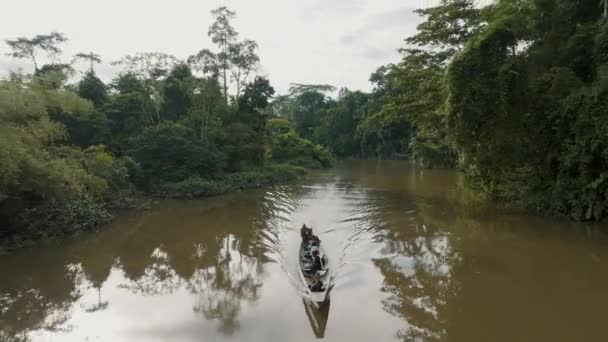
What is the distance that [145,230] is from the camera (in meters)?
14.9

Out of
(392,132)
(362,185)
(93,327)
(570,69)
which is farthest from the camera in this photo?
(392,132)

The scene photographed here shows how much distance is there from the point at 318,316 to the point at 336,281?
192cm

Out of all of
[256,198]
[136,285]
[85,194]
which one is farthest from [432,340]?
[256,198]

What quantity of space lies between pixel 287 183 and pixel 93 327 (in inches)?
847

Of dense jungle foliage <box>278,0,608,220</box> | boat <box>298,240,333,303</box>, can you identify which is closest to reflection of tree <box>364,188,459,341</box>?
boat <box>298,240,333,303</box>

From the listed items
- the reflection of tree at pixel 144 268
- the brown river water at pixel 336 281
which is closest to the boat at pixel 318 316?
the brown river water at pixel 336 281

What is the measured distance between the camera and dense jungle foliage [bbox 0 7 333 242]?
39.4ft

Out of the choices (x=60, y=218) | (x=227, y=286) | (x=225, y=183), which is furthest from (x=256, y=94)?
(x=227, y=286)

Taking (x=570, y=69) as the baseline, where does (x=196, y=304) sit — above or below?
below

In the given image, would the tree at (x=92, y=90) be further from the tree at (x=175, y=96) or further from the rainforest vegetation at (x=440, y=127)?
the tree at (x=175, y=96)

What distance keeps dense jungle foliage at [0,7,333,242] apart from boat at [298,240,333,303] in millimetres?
7814

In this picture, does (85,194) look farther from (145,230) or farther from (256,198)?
(256,198)

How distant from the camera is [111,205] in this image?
1698cm

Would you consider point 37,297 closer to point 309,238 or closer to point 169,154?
point 309,238
